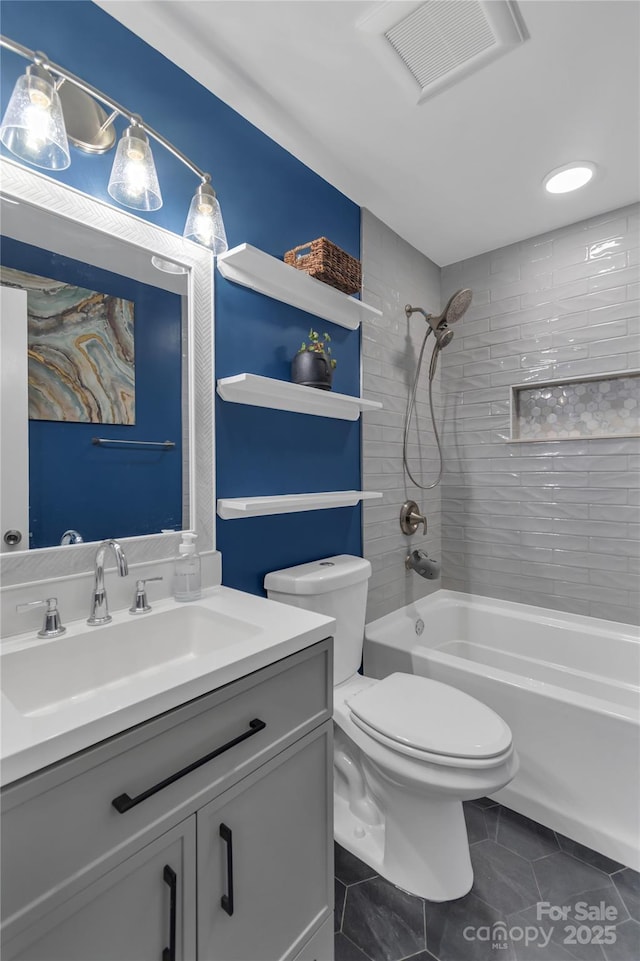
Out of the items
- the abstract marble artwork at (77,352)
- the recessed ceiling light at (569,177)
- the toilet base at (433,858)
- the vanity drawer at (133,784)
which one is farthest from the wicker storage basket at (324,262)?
the toilet base at (433,858)

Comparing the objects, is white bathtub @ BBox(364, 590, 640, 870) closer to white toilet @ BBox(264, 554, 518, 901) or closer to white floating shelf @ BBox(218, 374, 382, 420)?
white toilet @ BBox(264, 554, 518, 901)

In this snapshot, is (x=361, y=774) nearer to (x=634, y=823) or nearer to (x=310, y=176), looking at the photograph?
(x=634, y=823)

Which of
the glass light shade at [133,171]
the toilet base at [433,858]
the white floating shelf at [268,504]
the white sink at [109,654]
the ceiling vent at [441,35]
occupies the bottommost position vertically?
the toilet base at [433,858]

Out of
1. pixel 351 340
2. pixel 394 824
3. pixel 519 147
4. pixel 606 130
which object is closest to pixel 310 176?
pixel 351 340

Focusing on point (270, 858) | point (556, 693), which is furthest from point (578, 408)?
point (270, 858)

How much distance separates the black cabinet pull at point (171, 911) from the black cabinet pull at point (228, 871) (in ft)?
0.34

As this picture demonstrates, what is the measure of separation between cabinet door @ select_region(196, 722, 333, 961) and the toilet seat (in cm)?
31

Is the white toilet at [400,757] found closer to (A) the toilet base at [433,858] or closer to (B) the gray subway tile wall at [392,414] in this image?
(A) the toilet base at [433,858]

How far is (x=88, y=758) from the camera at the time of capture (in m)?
0.65

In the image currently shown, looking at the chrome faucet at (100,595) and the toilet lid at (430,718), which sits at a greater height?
the chrome faucet at (100,595)

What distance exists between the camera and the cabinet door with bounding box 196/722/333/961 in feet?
2.69

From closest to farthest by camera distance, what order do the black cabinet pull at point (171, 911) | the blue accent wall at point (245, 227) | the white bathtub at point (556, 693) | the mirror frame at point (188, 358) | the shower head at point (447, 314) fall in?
the black cabinet pull at point (171, 911)
the mirror frame at point (188, 358)
the blue accent wall at point (245, 227)
the white bathtub at point (556, 693)
the shower head at point (447, 314)

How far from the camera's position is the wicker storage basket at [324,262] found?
1.59 meters

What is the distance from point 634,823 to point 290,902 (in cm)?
124
